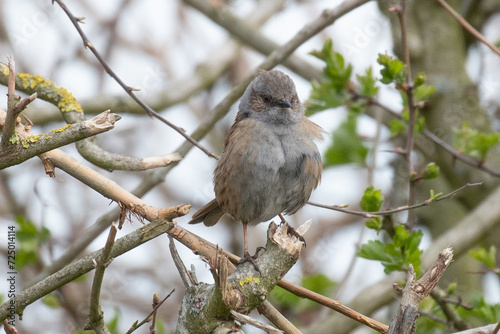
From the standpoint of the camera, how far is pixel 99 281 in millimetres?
2553

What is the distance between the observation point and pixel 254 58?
812 centimetres

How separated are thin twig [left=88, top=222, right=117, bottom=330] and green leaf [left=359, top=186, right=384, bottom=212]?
1.70m

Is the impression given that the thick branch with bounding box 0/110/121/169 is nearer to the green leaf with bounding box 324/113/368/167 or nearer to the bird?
the bird

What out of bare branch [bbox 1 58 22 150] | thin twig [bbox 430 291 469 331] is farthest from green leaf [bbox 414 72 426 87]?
bare branch [bbox 1 58 22 150]

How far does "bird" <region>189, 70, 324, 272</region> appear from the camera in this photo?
405 centimetres

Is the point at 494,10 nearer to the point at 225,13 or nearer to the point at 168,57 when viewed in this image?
the point at 225,13

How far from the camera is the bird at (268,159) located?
4.05m

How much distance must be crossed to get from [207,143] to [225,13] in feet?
6.95

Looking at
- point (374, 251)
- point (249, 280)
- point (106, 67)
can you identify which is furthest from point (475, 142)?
point (106, 67)

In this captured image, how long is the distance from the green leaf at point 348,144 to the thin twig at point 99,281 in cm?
362

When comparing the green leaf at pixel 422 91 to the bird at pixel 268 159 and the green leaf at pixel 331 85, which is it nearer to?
the green leaf at pixel 331 85

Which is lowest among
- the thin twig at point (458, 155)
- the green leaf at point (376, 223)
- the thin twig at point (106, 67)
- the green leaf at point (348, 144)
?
the green leaf at point (376, 223)

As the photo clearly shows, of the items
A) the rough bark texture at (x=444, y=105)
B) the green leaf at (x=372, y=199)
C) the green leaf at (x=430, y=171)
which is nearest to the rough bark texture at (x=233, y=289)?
the green leaf at (x=372, y=199)

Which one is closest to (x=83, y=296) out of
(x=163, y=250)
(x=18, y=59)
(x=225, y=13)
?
(x=163, y=250)
